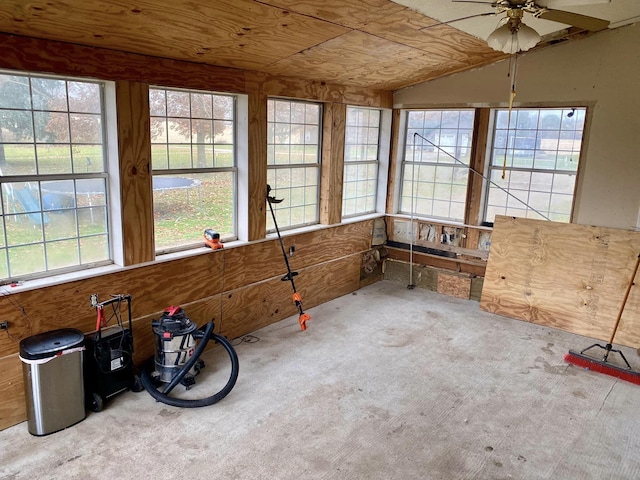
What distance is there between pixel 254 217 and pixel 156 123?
129cm

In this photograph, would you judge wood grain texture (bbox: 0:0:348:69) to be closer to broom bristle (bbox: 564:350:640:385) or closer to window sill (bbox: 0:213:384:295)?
window sill (bbox: 0:213:384:295)

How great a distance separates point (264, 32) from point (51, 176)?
1.84m

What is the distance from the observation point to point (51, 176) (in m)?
3.29

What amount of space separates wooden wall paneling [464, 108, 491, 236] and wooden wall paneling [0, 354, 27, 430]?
491 centimetres

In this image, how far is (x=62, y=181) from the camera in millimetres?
3373

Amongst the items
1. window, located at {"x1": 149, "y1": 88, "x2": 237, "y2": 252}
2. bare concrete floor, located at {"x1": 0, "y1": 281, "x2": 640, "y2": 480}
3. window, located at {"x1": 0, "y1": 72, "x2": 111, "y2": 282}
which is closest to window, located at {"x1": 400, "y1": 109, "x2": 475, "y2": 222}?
bare concrete floor, located at {"x1": 0, "y1": 281, "x2": 640, "y2": 480}

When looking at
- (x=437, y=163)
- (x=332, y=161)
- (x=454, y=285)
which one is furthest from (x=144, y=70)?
(x=454, y=285)

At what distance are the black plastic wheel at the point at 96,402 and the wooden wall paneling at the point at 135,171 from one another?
992 millimetres

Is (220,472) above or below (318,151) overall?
below

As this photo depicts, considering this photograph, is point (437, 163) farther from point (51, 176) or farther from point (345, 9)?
point (51, 176)

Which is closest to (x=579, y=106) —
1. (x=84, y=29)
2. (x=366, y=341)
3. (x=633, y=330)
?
A: (x=633, y=330)

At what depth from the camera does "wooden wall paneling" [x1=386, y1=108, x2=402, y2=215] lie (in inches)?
248

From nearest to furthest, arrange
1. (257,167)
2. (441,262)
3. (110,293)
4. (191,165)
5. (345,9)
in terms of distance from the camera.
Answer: (345,9) → (110,293) → (191,165) → (257,167) → (441,262)

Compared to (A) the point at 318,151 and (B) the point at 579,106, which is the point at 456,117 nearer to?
(B) the point at 579,106
